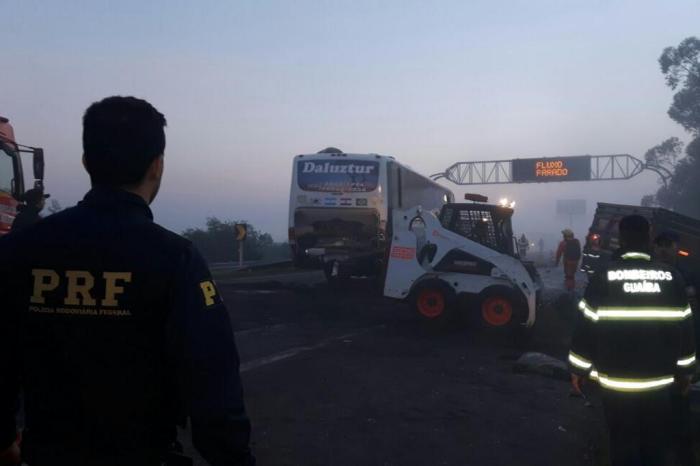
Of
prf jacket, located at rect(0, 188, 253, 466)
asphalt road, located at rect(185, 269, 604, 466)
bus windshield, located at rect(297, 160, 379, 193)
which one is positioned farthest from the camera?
bus windshield, located at rect(297, 160, 379, 193)

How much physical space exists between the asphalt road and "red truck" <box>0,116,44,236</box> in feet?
13.1

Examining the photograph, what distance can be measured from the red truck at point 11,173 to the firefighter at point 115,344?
382 inches

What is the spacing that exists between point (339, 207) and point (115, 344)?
17.3 meters

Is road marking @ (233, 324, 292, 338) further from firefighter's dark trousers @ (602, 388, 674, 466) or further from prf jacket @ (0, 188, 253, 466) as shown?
prf jacket @ (0, 188, 253, 466)

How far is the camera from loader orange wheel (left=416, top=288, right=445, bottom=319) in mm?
13289

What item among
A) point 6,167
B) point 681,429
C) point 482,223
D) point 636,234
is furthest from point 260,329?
point 636,234

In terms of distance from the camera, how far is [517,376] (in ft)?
30.4

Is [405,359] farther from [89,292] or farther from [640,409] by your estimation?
[89,292]

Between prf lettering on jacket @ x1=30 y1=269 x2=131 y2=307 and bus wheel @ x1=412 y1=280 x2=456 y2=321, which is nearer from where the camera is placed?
prf lettering on jacket @ x1=30 y1=269 x2=131 y2=307

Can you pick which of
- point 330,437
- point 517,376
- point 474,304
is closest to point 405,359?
point 517,376

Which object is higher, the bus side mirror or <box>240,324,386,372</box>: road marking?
the bus side mirror

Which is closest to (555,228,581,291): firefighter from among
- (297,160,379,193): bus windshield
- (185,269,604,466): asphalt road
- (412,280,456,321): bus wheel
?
(297,160,379,193): bus windshield

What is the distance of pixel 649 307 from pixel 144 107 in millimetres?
3119

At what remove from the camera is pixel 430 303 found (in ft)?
43.8
